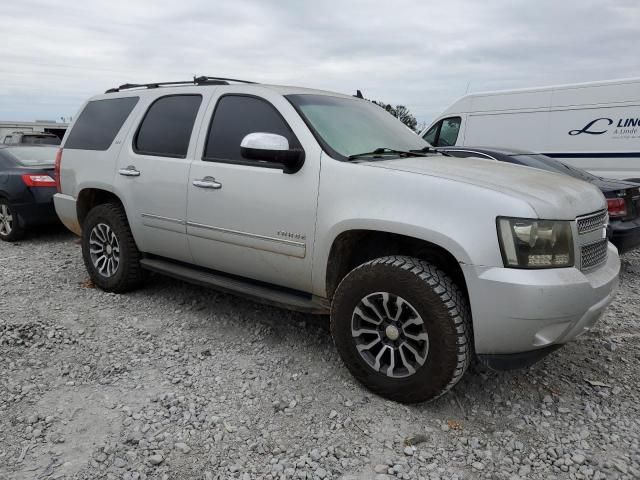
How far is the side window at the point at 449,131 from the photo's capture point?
9.59 meters

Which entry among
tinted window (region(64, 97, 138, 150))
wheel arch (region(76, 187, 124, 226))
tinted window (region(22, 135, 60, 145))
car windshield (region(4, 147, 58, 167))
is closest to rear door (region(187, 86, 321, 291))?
tinted window (region(64, 97, 138, 150))

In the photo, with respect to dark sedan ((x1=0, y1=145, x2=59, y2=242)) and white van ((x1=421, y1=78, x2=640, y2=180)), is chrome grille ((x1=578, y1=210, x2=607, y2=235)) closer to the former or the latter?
white van ((x1=421, y1=78, x2=640, y2=180))

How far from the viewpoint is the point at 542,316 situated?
2424mm

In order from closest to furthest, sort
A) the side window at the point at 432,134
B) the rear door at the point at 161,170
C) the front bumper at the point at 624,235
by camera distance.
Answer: the rear door at the point at 161,170
the front bumper at the point at 624,235
the side window at the point at 432,134

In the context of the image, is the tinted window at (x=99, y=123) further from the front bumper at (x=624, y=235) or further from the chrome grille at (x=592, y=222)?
the front bumper at (x=624, y=235)

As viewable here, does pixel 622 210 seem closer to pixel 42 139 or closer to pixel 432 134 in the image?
pixel 432 134

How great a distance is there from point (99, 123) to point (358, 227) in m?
3.10

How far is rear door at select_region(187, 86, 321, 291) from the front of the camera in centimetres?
315

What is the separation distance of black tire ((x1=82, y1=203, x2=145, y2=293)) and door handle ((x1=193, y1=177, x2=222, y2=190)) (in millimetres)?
1113

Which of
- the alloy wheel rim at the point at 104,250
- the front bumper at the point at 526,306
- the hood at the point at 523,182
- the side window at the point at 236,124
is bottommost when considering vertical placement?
the alloy wheel rim at the point at 104,250

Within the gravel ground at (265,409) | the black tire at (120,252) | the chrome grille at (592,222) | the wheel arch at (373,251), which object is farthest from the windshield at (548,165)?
the black tire at (120,252)

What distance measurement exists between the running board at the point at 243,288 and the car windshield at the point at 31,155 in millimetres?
3967

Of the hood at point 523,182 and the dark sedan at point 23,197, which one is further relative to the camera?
the dark sedan at point 23,197

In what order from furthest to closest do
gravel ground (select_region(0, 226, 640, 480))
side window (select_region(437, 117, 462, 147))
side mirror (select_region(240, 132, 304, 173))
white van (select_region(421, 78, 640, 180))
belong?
side window (select_region(437, 117, 462, 147)) < white van (select_region(421, 78, 640, 180)) < side mirror (select_region(240, 132, 304, 173)) < gravel ground (select_region(0, 226, 640, 480))
